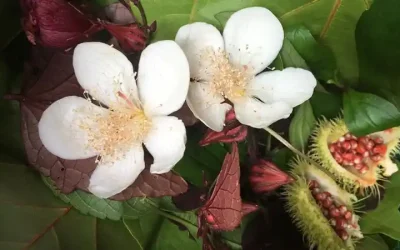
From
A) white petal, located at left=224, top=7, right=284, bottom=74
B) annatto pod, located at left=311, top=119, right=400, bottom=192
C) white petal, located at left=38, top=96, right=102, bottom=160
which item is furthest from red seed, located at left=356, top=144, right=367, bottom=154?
white petal, located at left=38, top=96, right=102, bottom=160

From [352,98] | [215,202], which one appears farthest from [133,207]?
[352,98]

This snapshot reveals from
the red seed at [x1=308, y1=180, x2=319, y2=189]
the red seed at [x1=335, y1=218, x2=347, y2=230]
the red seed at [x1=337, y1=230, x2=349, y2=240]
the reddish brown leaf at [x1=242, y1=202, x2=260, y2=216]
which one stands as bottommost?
the red seed at [x1=337, y1=230, x2=349, y2=240]

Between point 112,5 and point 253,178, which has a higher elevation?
point 112,5

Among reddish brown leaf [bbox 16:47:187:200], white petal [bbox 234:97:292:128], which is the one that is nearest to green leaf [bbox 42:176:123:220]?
reddish brown leaf [bbox 16:47:187:200]

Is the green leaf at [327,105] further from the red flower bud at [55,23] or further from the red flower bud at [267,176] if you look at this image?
the red flower bud at [55,23]

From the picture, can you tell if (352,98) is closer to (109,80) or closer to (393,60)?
(393,60)

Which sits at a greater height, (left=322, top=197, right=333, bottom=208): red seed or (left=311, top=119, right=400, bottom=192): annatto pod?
(left=311, top=119, right=400, bottom=192): annatto pod

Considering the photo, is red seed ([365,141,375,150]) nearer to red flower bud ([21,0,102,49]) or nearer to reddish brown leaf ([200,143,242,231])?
reddish brown leaf ([200,143,242,231])
